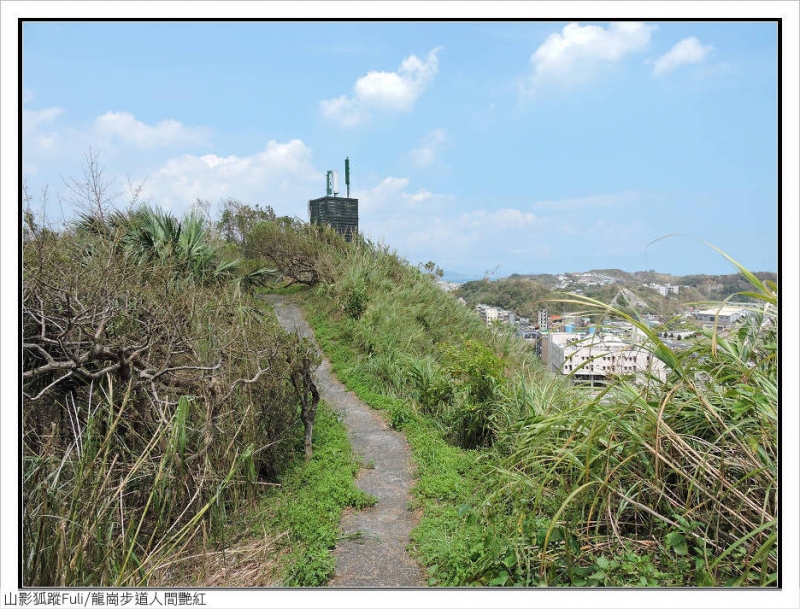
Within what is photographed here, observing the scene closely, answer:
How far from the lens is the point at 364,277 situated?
11273 mm

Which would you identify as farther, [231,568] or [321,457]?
[321,457]

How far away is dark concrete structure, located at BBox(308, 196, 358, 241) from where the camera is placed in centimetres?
1362

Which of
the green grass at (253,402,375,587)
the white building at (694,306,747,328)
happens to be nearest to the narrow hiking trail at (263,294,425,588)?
the green grass at (253,402,375,587)

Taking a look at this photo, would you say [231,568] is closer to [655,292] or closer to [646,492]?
[646,492]

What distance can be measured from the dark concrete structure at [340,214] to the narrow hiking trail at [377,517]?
24.1 ft

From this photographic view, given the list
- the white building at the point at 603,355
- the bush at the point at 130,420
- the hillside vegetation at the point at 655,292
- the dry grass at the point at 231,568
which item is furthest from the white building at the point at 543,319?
the dry grass at the point at 231,568

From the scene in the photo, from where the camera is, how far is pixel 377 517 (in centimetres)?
379

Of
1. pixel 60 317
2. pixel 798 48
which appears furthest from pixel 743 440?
pixel 60 317

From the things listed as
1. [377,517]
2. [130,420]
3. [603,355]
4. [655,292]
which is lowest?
[377,517]

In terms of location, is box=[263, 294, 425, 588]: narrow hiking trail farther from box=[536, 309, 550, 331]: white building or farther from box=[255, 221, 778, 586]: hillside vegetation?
box=[536, 309, 550, 331]: white building

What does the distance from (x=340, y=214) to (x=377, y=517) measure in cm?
1065

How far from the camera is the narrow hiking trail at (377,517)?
2951 mm

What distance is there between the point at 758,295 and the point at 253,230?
13.0 m

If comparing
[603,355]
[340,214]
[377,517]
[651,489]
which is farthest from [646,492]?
[340,214]
